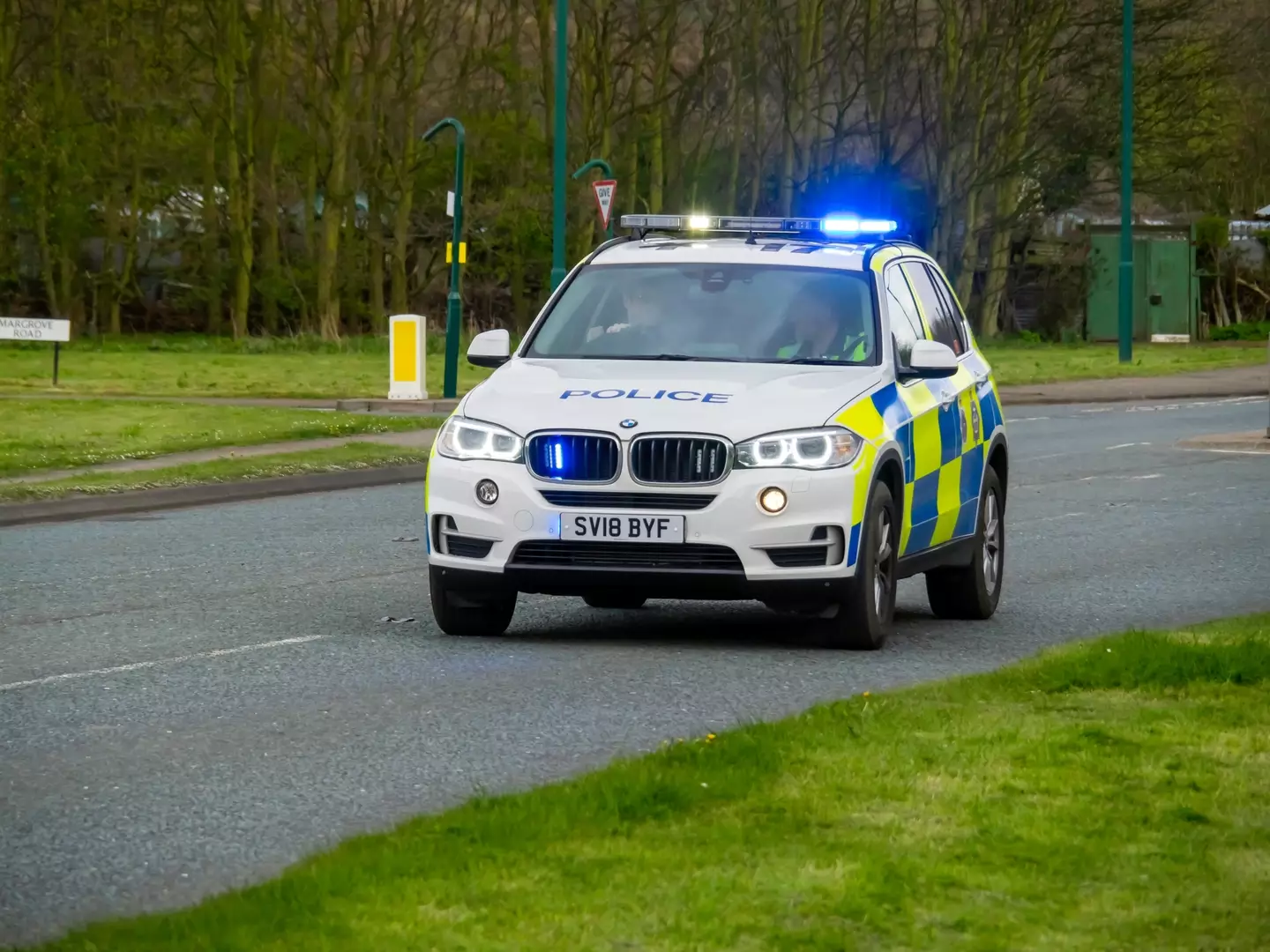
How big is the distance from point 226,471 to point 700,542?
11490mm

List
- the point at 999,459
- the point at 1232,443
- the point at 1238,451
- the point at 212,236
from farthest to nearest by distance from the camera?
the point at 212,236
the point at 1232,443
the point at 1238,451
the point at 999,459

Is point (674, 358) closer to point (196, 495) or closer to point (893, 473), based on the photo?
point (893, 473)

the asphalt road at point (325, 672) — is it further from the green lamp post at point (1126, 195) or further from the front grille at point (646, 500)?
the green lamp post at point (1126, 195)

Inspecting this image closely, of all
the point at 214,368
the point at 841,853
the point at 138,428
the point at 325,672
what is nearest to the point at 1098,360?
the point at 214,368

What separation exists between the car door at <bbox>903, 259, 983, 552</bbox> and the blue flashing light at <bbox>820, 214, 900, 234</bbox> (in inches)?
8.4

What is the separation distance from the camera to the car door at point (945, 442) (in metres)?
11.8

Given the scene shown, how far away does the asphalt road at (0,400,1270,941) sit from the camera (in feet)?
23.0

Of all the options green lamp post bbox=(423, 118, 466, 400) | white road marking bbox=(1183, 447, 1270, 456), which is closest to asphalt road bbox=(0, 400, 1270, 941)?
white road marking bbox=(1183, 447, 1270, 456)

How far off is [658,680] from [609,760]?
6.64ft

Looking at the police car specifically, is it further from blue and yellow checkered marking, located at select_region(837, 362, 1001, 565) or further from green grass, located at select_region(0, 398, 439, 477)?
green grass, located at select_region(0, 398, 439, 477)

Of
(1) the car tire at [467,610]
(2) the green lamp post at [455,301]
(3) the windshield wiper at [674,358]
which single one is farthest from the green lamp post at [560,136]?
(1) the car tire at [467,610]

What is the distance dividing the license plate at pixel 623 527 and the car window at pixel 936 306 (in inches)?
104

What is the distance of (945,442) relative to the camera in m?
12.2

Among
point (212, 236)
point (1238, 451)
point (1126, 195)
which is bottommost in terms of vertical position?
point (1238, 451)
